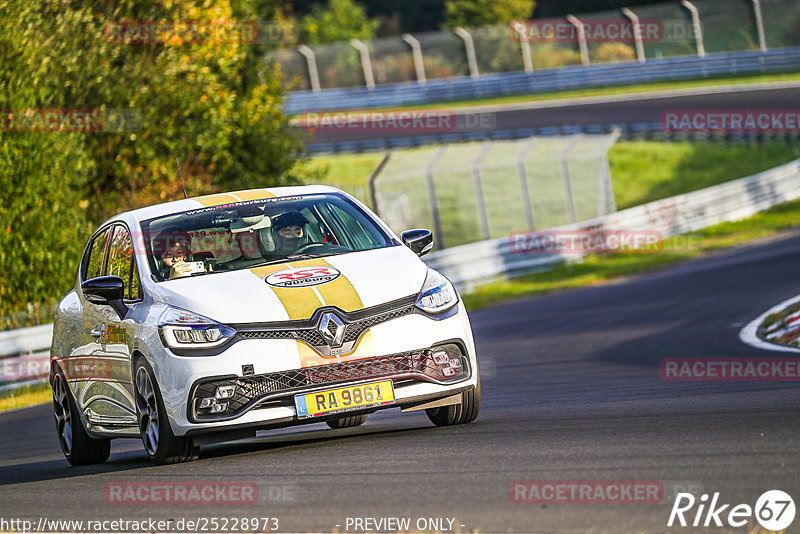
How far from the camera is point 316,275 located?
25.0 feet

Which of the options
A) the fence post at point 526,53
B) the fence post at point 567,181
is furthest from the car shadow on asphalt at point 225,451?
the fence post at point 526,53

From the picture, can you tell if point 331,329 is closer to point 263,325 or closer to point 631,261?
point 263,325

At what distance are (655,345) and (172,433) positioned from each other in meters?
6.93

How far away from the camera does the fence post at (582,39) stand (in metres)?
45.0

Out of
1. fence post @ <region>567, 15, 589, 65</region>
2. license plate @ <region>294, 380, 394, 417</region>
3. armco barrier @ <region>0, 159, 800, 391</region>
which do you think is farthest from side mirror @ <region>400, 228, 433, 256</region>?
fence post @ <region>567, 15, 589, 65</region>

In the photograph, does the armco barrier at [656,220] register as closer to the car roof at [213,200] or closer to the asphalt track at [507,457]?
the asphalt track at [507,457]

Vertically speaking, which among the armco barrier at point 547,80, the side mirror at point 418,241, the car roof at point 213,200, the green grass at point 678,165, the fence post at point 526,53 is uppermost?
the car roof at point 213,200

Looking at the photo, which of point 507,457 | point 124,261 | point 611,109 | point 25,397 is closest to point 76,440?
point 124,261

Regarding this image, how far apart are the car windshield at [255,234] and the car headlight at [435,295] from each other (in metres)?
0.63

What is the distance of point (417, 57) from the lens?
4891cm

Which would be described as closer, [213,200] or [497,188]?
[213,200]

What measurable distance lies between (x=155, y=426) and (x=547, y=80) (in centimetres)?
4047

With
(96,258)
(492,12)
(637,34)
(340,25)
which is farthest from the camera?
(340,25)

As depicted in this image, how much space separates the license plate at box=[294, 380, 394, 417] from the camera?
23.8ft
